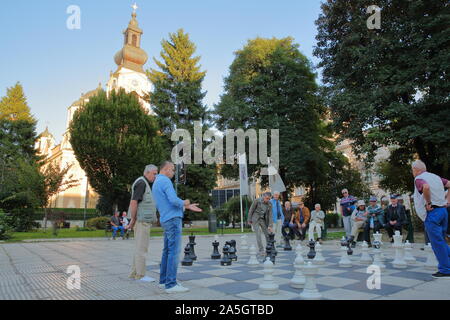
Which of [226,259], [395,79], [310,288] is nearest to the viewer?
[310,288]

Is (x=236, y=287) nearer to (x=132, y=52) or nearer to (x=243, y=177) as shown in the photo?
(x=243, y=177)

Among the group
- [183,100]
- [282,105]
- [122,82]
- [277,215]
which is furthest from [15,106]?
[277,215]

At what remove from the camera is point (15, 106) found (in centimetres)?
5262

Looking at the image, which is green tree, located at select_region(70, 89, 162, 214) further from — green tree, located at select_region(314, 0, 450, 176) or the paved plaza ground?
the paved plaza ground

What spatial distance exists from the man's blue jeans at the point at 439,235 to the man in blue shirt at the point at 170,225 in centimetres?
393

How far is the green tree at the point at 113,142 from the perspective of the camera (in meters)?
28.8

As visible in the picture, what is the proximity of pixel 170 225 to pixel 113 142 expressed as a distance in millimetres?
25984

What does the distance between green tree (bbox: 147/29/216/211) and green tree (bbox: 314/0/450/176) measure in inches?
703

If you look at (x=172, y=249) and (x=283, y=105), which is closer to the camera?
(x=172, y=249)

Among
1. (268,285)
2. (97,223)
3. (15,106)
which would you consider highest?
(15,106)

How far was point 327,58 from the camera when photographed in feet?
68.7

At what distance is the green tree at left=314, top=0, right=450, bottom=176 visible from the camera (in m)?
15.5

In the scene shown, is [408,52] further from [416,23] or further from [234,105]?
[234,105]

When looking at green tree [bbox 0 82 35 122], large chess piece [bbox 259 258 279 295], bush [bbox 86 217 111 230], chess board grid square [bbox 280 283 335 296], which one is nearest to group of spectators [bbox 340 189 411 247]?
chess board grid square [bbox 280 283 335 296]
